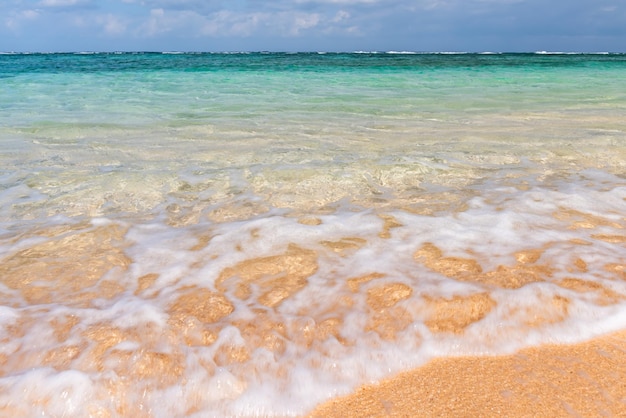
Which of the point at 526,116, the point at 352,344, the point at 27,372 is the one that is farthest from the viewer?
the point at 526,116

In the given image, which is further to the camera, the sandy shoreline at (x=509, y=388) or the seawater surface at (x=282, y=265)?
the seawater surface at (x=282, y=265)

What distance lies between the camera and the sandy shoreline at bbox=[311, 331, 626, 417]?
1635mm

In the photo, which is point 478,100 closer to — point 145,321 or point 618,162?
point 618,162

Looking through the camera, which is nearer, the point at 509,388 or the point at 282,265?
the point at 509,388

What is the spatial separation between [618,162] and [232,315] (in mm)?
4521

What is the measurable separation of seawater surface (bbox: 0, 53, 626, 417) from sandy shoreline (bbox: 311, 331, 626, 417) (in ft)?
0.25

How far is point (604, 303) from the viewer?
7.21 feet

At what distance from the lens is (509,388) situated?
1.73 metres

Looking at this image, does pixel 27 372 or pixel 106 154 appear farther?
pixel 106 154

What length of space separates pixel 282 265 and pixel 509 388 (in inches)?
54.0

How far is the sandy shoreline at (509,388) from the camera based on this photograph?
163 cm

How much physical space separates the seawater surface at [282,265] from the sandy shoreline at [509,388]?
75 mm

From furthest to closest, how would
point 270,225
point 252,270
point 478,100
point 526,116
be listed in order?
point 478,100 → point 526,116 → point 270,225 → point 252,270

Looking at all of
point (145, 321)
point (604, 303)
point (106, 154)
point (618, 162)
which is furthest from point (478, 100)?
point (145, 321)
